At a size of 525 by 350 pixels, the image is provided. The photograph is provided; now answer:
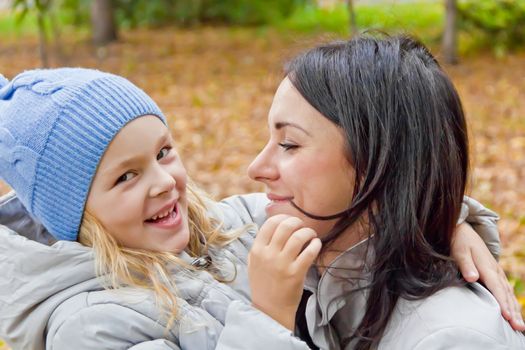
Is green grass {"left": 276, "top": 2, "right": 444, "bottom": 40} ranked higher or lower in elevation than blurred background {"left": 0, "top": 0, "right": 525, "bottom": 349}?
lower

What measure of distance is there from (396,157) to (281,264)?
1.30ft

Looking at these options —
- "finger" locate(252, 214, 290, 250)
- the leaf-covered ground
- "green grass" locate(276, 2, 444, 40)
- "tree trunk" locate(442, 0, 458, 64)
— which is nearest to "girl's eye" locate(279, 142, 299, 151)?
"finger" locate(252, 214, 290, 250)

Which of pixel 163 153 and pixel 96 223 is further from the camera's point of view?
pixel 163 153

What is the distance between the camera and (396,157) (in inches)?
77.0

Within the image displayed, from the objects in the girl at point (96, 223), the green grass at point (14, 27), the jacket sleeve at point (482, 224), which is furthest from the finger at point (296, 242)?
the green grass at point (14, 27)

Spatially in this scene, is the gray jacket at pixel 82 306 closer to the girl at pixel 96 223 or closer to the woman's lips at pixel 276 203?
the girl at pixel 96 223

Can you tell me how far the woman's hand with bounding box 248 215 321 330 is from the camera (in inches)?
72.6

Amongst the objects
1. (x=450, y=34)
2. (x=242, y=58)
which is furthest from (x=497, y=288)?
(x=242, y=58)

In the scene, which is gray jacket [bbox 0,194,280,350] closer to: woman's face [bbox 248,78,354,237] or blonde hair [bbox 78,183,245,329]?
blonde hair [bbox 78,183,245,329]

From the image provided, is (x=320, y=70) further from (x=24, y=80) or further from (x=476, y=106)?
(x=476, y=106)

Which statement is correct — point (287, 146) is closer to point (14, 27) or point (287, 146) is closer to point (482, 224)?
point (482, 224)

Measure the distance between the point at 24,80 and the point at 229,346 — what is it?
38.8 inches

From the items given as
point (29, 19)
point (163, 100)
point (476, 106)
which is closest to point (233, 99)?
point (163, 100)

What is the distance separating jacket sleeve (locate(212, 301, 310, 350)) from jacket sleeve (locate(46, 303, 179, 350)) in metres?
0.18
